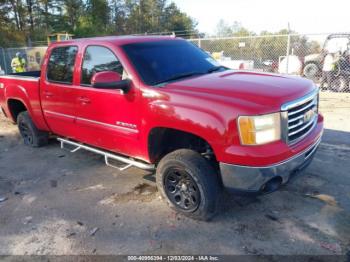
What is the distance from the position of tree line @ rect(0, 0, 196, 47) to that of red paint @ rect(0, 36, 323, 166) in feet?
97.9

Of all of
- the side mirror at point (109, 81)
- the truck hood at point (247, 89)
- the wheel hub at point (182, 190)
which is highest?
the side mirror at point (109, 81)

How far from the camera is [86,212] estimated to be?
3900 mm

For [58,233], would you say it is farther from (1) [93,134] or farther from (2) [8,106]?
(2) [8,106]

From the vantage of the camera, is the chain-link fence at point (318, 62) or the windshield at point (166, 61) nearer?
the windshield at point (166, 61)

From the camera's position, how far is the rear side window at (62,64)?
4.73 m

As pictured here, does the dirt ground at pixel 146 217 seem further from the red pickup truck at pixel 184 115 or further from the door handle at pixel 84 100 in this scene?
the door handle at pixel 84 100

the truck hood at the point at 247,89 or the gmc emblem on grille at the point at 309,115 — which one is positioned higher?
the truck hood at the point at 247,89

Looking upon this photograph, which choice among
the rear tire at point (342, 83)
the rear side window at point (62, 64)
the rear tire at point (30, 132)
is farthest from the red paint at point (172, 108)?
the rear tire at point (342, 83)

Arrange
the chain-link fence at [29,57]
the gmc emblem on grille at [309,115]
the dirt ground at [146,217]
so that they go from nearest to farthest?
1. the dirt ground at [146,217]
2. the gmc emblem on grille at [309,115]
3. the chain-link fence at [29,57]

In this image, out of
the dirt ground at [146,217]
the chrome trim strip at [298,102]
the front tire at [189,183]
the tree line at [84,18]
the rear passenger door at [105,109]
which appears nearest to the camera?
the chrome trim strip at [298,102]

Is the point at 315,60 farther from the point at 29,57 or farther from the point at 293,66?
the point at 29,57

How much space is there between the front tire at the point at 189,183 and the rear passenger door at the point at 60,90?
73.0 inches

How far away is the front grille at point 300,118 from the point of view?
315 cm

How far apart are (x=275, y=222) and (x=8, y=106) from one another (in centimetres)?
550
